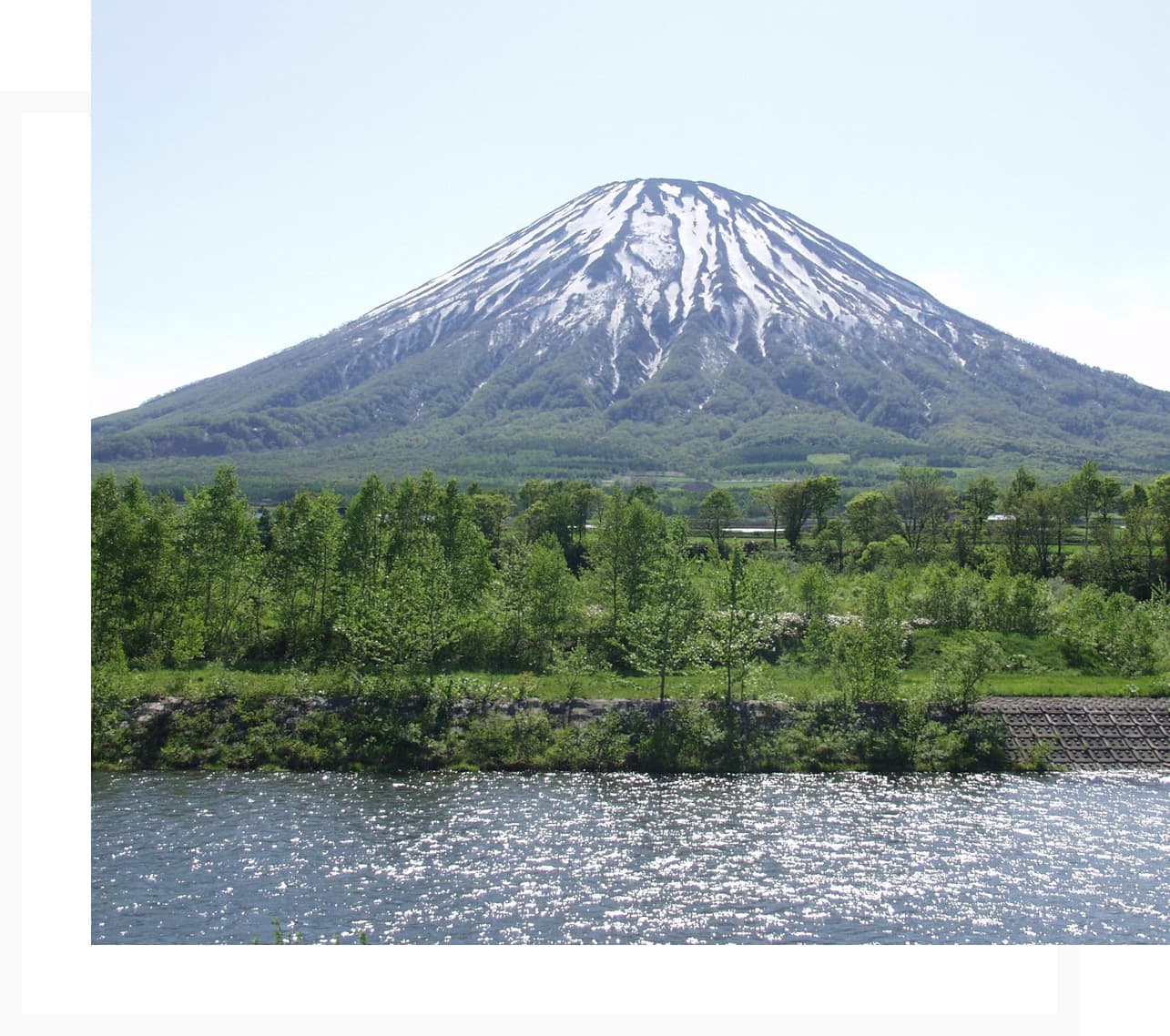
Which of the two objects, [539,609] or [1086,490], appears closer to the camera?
[539,609]

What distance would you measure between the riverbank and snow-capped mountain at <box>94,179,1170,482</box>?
355ft

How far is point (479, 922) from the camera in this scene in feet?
64.3

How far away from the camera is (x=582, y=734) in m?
33.0

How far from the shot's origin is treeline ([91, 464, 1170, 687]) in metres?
35.8

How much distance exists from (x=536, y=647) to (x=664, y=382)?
441 ft

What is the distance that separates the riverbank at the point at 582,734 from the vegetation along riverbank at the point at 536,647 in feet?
0.30

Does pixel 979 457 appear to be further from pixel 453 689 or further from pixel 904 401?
pixel 453 689

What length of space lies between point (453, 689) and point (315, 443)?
123373 mm

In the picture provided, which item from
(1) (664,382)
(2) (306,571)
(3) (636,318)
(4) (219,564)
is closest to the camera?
(4) (219,564)

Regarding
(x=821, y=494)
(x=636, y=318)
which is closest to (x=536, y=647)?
(x=821, y=494)

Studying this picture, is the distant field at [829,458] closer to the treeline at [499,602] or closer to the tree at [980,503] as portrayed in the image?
the tree at [980,503]

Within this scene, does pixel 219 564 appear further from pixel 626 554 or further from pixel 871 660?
pixel 871 660

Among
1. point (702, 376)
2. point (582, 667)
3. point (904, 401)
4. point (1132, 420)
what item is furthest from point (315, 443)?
point (1132, 420)

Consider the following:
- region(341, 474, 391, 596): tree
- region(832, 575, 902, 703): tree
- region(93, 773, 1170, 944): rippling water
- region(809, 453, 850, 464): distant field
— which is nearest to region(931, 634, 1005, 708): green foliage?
region(832, 575, 902, 703): tree
